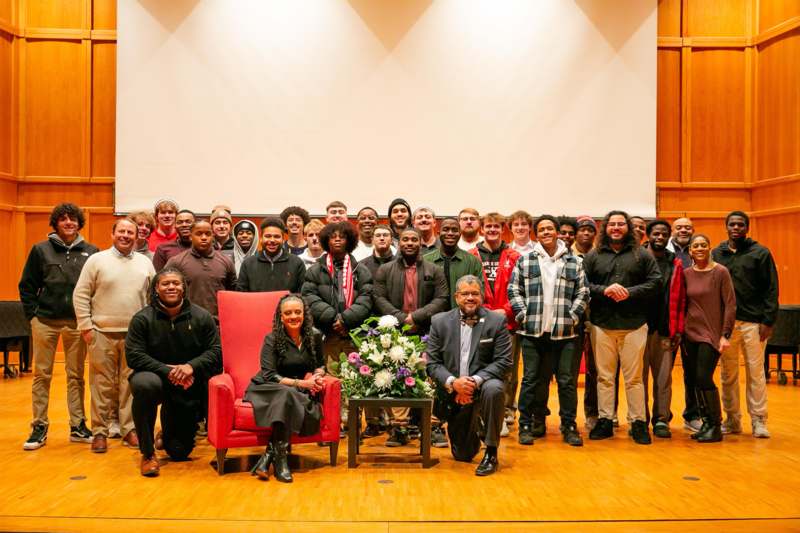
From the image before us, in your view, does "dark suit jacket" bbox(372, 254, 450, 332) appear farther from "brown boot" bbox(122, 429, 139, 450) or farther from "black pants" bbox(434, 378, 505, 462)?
"brown boot" bbox(122, 429, 139, 450)

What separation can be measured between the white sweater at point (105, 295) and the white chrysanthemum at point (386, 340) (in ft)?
5.44

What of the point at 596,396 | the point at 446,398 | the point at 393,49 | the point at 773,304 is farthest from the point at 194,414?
the point at 393,49

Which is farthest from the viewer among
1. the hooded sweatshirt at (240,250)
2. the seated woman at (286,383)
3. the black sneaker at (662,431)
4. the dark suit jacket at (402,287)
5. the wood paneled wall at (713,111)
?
the wood paneled wall at (713,111)

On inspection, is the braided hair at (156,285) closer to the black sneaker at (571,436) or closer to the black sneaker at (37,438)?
the black sneaker at (37,438)

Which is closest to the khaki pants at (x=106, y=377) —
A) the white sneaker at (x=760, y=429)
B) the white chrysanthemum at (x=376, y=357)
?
the white chrysanthemum at (x=376, y=357)

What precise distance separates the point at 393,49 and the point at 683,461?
645 centimetres

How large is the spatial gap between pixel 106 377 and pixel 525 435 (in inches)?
111

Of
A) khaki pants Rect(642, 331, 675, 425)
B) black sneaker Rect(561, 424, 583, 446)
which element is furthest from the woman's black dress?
khaki pants Rect(642, 331, 675, 425)

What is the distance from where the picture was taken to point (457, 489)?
4316 mm

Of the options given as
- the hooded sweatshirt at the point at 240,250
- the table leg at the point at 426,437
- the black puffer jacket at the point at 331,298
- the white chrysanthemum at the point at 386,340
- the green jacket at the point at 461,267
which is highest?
the hooded sweatshirt at the point at 240,250

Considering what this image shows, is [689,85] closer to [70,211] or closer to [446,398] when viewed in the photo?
[446,398]

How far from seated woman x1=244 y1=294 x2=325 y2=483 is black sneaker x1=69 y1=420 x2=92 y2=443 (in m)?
1.40

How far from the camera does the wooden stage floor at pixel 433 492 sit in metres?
3.71

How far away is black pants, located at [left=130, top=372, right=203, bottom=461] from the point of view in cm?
467
